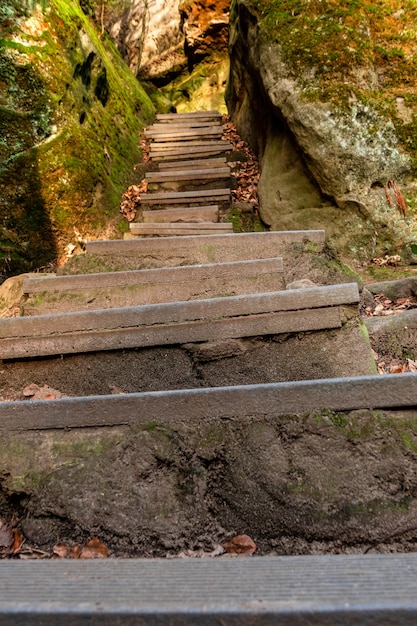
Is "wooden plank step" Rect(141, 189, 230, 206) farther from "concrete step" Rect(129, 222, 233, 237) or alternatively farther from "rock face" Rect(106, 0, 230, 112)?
"rock face" Rect(106, 0, 230, 112)

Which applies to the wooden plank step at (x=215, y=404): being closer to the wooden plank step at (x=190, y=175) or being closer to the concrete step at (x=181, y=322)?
the concrete step at (x=181, y=322)

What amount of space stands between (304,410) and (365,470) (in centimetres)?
26

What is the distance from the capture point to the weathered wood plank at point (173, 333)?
182 cm

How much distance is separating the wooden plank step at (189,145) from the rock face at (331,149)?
183cm

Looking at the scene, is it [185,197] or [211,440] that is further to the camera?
[185,197]

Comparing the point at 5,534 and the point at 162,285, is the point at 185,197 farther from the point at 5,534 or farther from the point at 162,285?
the point at 5,534

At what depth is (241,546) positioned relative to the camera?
1.23 meters

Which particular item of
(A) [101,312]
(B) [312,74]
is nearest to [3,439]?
(A) [101,312]

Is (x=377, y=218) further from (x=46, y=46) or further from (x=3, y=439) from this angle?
(x=46, y=46)

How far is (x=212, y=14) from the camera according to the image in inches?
446

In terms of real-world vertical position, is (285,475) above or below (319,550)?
above

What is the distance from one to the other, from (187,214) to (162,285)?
2510 millimetres

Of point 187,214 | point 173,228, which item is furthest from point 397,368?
point 187,214

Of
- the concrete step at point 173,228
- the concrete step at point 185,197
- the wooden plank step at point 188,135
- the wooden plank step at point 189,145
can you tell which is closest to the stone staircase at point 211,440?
the concrete step at point 173,228
